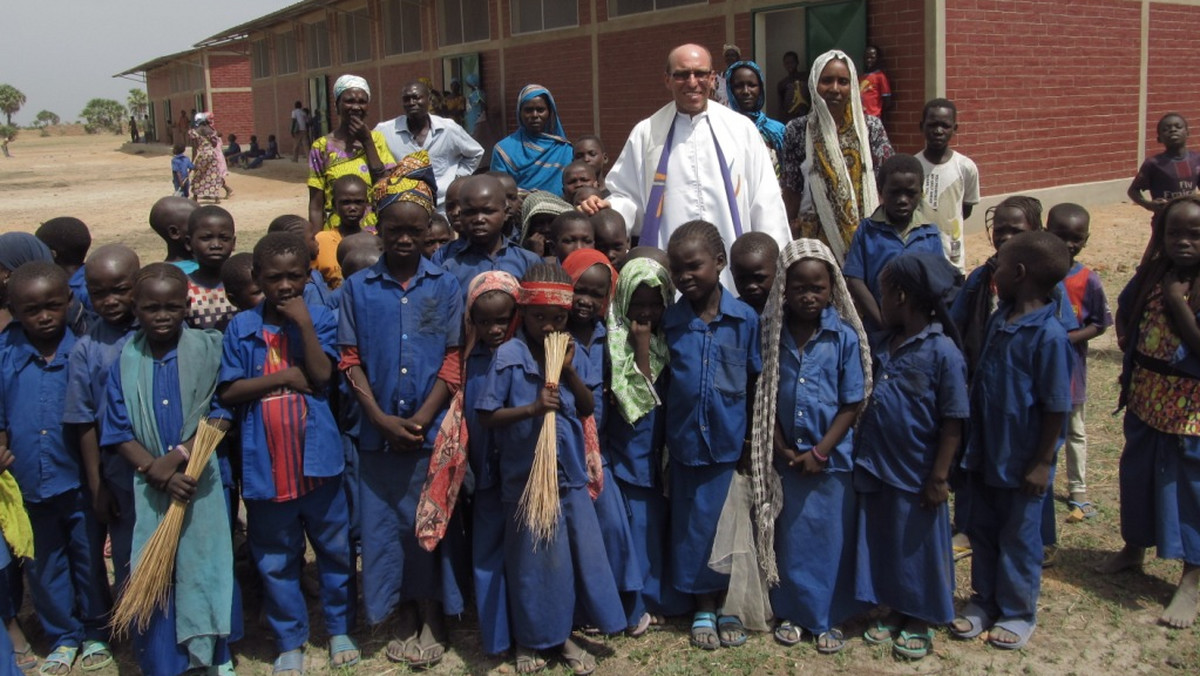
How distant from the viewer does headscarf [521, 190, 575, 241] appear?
388 cm

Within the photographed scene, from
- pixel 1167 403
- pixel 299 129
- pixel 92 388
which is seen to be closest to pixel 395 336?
pixel 92 388

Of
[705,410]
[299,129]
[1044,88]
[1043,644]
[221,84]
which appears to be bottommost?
[1043,644]

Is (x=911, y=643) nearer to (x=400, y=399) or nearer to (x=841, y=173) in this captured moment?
(x=400, y=399)

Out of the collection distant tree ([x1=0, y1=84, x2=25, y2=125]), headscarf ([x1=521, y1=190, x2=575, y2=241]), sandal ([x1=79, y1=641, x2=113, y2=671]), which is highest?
distant tree ([x1=0, y1=84, x2=25, y2=125])

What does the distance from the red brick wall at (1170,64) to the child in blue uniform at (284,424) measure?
1204cm

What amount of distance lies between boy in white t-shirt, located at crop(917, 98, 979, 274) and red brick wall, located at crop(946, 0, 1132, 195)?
5227mm

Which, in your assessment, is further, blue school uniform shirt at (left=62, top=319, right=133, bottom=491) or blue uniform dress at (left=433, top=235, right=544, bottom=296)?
blue uniform dress at (left=433, top=235, right=544, bottom=296)

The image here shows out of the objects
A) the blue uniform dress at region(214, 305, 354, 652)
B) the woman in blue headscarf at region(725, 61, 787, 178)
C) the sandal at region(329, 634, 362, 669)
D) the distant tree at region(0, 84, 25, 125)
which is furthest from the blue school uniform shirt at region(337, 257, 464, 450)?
the distant tree at region(0, 84, 25, 125)

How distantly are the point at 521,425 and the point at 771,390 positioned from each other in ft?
2.66

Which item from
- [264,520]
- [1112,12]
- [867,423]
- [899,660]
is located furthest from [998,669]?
[1112,12]

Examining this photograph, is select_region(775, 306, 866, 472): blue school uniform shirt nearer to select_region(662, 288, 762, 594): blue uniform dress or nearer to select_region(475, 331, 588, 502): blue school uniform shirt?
select_region(662, 288, 762, 594): blue uniform dress

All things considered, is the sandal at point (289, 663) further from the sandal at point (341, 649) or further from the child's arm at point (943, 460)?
the child's arm at point (943, 460)

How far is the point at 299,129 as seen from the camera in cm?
2670

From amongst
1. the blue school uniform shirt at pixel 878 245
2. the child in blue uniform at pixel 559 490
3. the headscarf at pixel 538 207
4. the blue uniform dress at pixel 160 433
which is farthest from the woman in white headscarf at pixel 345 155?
the blue school uniform shirt at pixel 878 245
